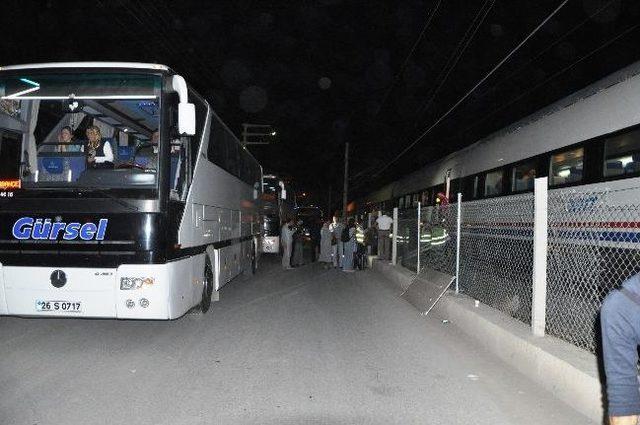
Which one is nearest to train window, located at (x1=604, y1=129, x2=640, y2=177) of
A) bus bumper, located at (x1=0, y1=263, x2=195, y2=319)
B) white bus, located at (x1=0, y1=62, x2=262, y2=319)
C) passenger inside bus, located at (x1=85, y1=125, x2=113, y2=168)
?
white bus, located at (x1=0, y1=62, x2=262, y2=319)

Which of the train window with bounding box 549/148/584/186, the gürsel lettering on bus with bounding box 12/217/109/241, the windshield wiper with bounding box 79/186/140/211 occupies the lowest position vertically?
the gürsel lettering on bus with bounding box 12/217/109/241

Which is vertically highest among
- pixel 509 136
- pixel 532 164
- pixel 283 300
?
pixel 509 136

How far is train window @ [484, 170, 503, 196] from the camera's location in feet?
44.6

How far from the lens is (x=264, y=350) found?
20.1ft

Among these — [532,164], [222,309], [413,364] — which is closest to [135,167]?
[222,309]

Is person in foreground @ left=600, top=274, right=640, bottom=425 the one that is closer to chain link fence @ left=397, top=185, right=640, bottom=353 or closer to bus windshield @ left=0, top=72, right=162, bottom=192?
chain link fence @ left=397, top=185, right=640, bottom=353

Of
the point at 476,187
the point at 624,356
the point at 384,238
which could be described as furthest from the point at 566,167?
the point at 624,356

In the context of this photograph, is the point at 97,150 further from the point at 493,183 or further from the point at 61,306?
the point at 493,183

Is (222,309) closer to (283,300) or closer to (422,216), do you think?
(283,300)

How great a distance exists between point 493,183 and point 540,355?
31.4 feet

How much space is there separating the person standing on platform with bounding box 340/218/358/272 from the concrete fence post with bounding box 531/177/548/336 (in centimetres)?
1082

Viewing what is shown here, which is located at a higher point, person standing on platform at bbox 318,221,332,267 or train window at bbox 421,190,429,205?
train window at bbox 421,190,429,205

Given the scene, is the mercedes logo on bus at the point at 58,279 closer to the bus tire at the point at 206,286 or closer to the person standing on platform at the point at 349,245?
the bus tire at the point at 206,286

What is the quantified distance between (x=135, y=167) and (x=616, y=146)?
7.74 metres
